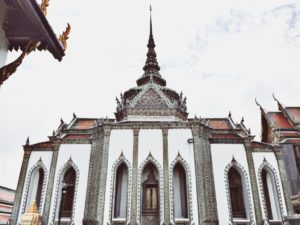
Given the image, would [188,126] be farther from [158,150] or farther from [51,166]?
[51,166]

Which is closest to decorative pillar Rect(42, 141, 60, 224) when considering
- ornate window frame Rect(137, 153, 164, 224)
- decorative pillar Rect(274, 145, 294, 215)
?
ornate window frame Rect(137, 153, 164, 224)

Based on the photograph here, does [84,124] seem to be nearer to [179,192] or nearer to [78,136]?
[78,136]

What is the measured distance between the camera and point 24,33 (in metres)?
4.13

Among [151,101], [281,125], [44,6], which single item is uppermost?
[151,101]

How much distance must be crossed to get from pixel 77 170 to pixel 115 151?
2.75 m

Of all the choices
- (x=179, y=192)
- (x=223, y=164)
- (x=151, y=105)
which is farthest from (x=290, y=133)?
(x=151, y=105)

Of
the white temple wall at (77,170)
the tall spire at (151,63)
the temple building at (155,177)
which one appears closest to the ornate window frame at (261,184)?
the temple building at (155,177)

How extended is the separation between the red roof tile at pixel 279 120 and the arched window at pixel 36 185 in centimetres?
1753

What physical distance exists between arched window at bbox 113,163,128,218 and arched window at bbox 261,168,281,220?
854 cm

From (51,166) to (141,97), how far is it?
25.4 feet

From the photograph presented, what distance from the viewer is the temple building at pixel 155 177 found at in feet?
47.3

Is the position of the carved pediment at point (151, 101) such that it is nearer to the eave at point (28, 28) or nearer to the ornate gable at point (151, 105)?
the ornate gable at point (151, 105)

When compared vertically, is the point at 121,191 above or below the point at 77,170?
below

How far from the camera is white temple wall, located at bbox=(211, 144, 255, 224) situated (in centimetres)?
1486
